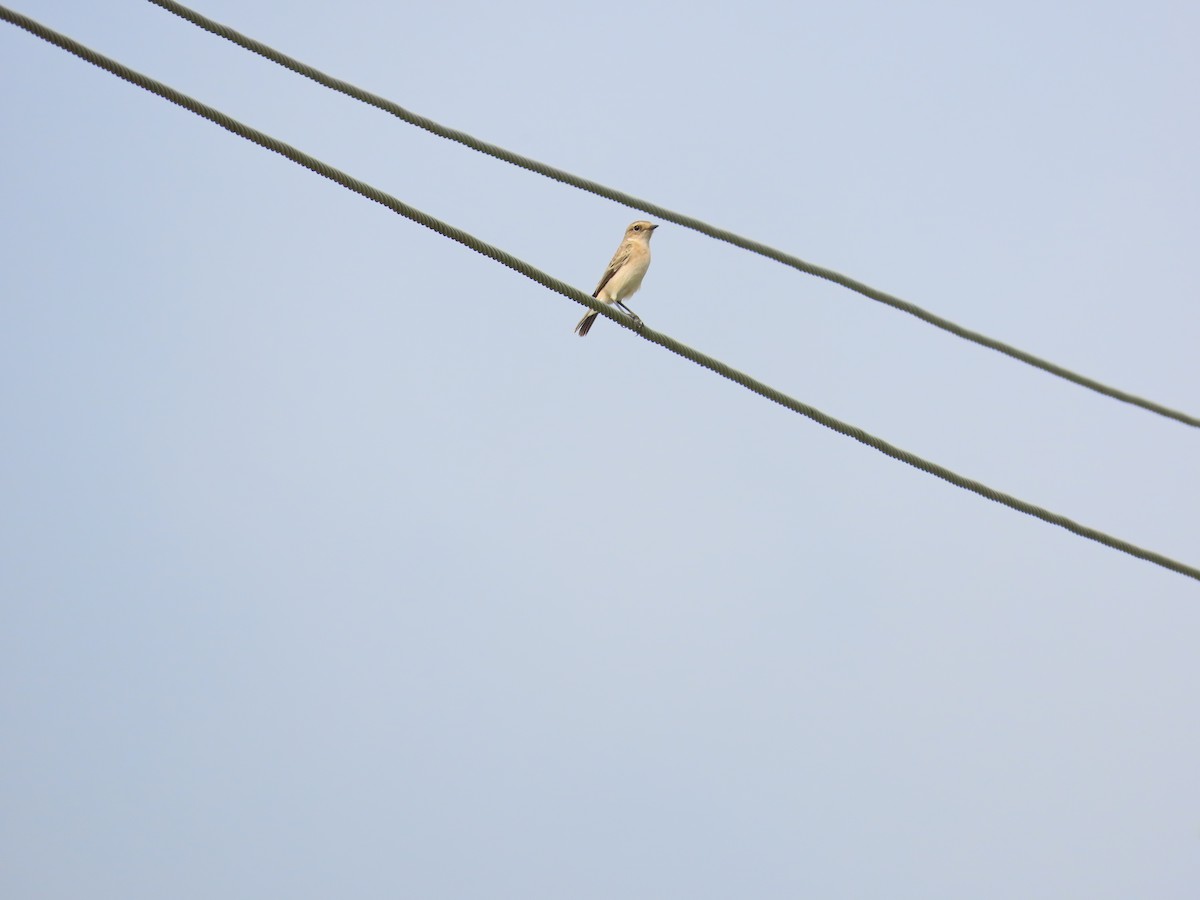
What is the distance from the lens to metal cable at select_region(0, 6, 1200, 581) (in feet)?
17.5

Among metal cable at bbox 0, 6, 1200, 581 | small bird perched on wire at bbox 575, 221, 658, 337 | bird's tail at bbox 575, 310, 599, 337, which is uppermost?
small bird perched on wire at bbox 575, 221, 658, 337

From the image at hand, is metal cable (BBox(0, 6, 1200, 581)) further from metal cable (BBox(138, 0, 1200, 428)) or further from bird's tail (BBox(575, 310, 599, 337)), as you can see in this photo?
bird's tail (BBox(575, 310, 599, 337))

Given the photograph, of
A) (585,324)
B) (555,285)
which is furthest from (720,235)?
(585,324)

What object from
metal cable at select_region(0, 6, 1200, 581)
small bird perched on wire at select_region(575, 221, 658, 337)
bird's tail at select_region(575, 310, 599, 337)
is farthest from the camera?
small bird perched on wire at select_region(575, 221, 658, 337)

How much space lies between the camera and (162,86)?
5.46m

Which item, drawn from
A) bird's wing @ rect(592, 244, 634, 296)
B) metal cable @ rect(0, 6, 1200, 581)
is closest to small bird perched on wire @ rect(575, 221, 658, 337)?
bird's wing @ rect(592, 244, 634, 296)

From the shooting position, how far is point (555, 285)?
6188mm

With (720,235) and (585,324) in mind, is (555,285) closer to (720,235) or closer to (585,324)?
(720,235)

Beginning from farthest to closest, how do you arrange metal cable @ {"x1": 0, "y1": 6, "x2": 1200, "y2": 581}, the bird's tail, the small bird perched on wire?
1. the small bird perched on wire
2. the bird's tail
3. metal cable @ {"x1": 0, "y1": 6, "x2": 1200, "y2": 581}

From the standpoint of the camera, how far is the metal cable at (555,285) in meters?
5.34

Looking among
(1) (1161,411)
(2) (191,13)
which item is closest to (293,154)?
(2) (191,13)

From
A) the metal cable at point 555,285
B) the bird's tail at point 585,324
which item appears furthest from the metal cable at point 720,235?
the bird's tail at point 585,324

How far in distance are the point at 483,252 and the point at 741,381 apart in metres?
1.31

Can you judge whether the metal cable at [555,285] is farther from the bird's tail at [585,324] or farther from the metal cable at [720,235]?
the bird's tail at [585,324]
